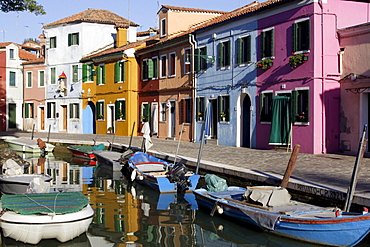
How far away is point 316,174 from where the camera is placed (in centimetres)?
1449

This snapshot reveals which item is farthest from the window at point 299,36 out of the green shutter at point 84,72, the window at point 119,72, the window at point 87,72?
the green shutter at point 84,72

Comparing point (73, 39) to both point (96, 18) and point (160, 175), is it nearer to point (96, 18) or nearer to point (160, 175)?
point (96, 18)

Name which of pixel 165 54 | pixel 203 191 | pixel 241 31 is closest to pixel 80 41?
pixel 165 54

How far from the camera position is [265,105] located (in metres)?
23.1

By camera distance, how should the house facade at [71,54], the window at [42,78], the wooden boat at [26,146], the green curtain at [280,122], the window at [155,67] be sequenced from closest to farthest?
the green curtain at [280,122]
the wooden boat at [26,146]
the window at [155,67]
the house facade at [71,54]
the window at [42,78]

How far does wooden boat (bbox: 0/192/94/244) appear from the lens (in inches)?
390

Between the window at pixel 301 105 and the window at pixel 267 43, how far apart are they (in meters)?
2.44

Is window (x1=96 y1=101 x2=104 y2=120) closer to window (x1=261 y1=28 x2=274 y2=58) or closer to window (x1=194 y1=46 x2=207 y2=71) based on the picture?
window (x1=194 y1=46 x2=207 y2=71)

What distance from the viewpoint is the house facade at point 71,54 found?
134 ft

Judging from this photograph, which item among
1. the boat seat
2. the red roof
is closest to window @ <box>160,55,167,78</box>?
the red roof

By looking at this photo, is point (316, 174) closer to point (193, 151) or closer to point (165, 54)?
point (193, 151)

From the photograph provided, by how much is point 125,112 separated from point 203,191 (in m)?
23.2

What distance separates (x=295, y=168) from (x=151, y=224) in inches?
223

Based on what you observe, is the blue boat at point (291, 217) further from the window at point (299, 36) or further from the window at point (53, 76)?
the window at point (53, 76)
